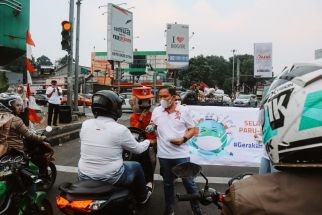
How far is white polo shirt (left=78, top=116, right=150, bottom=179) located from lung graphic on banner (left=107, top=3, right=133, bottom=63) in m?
15.8

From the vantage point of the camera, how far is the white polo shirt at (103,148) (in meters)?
3.69

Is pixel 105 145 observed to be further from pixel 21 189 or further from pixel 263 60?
pixel 263 60

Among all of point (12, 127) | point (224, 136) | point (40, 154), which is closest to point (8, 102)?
point (12, 127)

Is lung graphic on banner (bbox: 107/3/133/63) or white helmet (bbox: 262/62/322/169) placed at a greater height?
lung graphic on banner (bbox: 107/3/133/63)

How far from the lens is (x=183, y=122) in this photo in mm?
5121

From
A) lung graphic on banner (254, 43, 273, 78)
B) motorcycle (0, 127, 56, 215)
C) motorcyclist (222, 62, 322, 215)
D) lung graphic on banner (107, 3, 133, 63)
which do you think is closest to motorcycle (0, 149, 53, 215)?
motorcycle (0, 127, 56, 215)

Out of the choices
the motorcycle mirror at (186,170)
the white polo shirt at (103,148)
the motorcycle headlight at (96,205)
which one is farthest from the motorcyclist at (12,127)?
the motorcycle mirror at (186,170)

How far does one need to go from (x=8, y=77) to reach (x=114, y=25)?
7.83 m

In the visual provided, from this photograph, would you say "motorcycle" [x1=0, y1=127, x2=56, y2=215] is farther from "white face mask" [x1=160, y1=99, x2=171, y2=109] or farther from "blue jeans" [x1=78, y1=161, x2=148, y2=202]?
"white face mask" [x1=160, y1=99, x2=171, y2=109]

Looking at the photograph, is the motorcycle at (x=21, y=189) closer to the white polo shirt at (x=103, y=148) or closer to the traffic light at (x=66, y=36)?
the white polo shirt at (x=103, y=148)

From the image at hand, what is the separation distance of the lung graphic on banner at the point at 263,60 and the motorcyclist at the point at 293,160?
3398 centimetres

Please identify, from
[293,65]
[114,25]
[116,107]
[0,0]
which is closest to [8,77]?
[0,0]

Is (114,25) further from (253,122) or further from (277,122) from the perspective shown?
(277,122)

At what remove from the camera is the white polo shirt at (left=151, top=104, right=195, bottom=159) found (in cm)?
505
